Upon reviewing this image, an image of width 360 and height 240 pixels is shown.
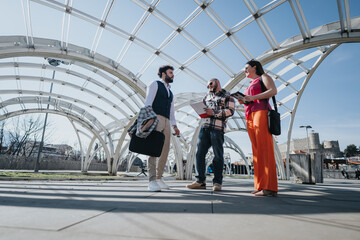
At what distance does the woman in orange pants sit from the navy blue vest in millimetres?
1637

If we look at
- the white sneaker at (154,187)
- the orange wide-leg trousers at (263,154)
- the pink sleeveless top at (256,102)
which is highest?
the pink sleeveless top at (256,102)

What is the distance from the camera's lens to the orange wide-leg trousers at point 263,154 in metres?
3.38

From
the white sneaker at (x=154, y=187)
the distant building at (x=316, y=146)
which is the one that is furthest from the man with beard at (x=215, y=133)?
the distant building at (x=316, y=146)

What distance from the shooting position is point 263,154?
354cm

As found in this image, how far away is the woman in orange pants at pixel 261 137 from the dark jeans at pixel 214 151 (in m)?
0.68

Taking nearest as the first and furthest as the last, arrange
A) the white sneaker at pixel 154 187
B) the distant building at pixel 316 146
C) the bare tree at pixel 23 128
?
the white sneaker at pixel 154 187 < the bare tree at pixel 23 128 < the distant building at pixel 316 146

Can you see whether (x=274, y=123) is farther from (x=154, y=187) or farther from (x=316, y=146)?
(x=316, y=146)

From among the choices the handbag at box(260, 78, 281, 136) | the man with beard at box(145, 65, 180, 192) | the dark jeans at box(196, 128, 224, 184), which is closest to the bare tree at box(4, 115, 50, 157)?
the man with beard at box(145, 65, 180, 192)

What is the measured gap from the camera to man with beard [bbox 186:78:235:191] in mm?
4195

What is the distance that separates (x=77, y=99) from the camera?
65.7 ft

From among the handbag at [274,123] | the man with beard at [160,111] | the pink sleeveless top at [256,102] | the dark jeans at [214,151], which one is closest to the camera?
the handbag at [274,123]

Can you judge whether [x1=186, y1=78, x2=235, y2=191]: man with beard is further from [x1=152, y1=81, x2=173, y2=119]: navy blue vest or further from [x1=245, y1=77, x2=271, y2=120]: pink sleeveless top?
[x1=152, y1=81, x2=173, y2=119]: navy blue vest

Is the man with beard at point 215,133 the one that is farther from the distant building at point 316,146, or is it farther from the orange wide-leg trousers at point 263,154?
the distant building at point 316,146

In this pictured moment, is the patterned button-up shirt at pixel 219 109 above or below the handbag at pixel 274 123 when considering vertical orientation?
above
